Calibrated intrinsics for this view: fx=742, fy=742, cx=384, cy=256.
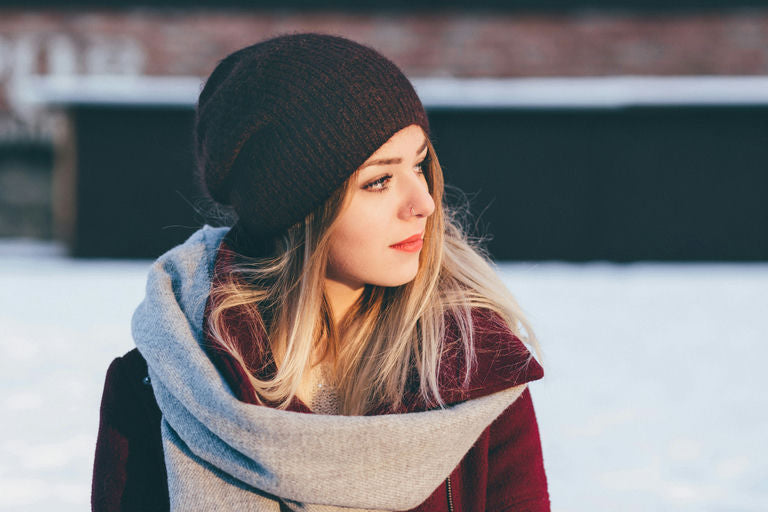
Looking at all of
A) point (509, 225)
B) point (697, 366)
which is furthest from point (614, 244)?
point (697, 366)

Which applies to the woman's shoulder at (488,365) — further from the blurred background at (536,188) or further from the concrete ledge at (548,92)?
the concrete ledge at (548,92)

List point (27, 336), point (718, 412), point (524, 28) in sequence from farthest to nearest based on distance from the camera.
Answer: point (524, 28) → point (27, 336) → point (718, 412)

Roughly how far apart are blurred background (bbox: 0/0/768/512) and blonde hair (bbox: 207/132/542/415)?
84.4 inches

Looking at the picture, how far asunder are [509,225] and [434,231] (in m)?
11.7

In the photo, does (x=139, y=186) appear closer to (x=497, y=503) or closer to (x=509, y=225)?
(x=509, y=225)

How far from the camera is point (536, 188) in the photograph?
520 inches

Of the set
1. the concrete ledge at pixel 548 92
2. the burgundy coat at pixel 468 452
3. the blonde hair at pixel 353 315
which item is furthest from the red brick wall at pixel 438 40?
the burgundy coat at pixel 468 452

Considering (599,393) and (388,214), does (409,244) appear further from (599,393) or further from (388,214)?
(599,393)

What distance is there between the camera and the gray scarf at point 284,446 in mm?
1423

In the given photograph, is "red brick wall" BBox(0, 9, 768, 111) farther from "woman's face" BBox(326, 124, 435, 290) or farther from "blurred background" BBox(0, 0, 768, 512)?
"woman's face" BBox(326, 124, 435, 290)

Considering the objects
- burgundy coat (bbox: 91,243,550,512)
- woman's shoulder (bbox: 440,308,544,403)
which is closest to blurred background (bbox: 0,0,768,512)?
burgundy coat (bbox: 91,243,550,512)

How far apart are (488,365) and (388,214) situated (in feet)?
1.32

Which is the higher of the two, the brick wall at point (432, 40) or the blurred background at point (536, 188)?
the brick wall at point (432, 40)

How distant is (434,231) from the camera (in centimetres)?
178
